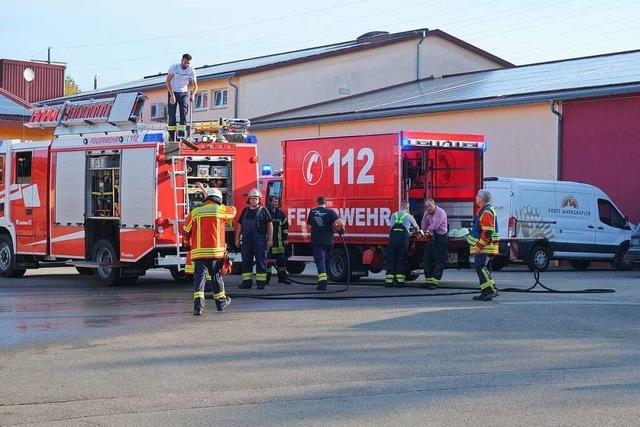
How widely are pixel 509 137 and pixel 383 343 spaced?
20194 mm

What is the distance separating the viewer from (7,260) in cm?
2158

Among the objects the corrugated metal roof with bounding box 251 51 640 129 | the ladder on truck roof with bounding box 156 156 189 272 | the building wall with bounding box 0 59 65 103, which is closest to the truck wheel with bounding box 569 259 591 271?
the corrugated metal roof with bounding box 251 51 640 129

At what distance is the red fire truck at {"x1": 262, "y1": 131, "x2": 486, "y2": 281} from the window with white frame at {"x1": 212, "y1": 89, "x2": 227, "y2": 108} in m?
21.9

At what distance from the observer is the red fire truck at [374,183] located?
64.0 feet

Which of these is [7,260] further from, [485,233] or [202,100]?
[202,100]

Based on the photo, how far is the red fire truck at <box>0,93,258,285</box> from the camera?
18.1 m

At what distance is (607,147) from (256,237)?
45.5ft

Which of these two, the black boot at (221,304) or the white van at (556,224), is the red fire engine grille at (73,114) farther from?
the white van at (556,224)

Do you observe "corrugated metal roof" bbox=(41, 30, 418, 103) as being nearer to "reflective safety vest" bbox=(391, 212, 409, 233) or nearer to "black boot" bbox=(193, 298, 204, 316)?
"reflective safety vest" bbox=(391, 212, 409, 233)

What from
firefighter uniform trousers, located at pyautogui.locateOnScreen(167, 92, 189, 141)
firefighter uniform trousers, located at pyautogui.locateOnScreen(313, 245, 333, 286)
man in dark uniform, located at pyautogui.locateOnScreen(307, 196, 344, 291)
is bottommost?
firefighter uniform trousers, located at pyautogui.locateOnScreen(313, 245, 333, 286)

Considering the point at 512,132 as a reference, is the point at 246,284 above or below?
below

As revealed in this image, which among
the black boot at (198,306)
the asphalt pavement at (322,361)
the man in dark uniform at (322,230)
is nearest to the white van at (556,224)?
the man in dark uniform at (322,230)

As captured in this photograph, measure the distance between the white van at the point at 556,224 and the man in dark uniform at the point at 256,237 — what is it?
7.87 metres

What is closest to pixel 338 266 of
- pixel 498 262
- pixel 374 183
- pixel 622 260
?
pixel 374 183
